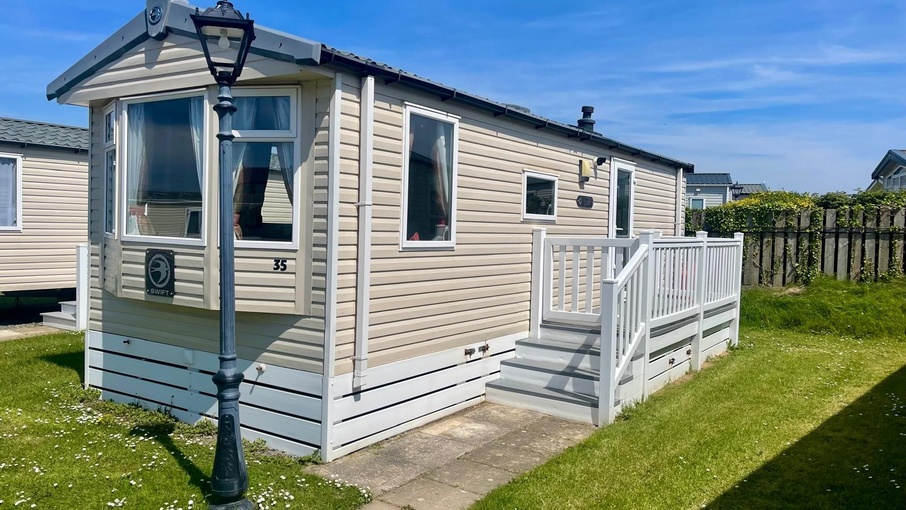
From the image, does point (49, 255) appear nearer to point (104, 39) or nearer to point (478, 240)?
point (104, 39)

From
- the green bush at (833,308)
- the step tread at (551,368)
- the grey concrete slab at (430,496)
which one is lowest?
the grey concrete slab at (430,496)

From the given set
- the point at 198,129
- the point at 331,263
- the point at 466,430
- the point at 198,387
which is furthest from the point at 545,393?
the point at 198,129

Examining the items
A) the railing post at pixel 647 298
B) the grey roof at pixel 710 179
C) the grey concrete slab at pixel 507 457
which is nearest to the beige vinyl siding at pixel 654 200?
the railing post at pixel 647 298

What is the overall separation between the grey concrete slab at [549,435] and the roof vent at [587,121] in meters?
4.77

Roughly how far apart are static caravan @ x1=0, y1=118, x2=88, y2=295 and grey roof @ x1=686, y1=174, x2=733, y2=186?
31.7m

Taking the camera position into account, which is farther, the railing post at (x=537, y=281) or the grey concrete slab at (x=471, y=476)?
the railing post at (x=537, y=281)

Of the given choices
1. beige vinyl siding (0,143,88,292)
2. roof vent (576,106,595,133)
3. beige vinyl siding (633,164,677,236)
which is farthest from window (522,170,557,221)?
beige vinyl siding (0,143,88,292)

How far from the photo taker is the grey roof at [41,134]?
1089cm

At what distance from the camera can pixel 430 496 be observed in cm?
420

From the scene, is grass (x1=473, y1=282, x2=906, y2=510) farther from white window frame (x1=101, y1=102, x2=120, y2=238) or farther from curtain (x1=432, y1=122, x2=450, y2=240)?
white window frame (x1=101, y1=102, x2=120, y2=238)

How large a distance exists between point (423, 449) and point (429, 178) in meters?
2.35

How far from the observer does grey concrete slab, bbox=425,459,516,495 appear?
437 centimetres

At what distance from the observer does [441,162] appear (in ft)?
19.4

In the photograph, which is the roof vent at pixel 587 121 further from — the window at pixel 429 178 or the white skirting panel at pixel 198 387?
the white skirting panel at pixel 198 387
